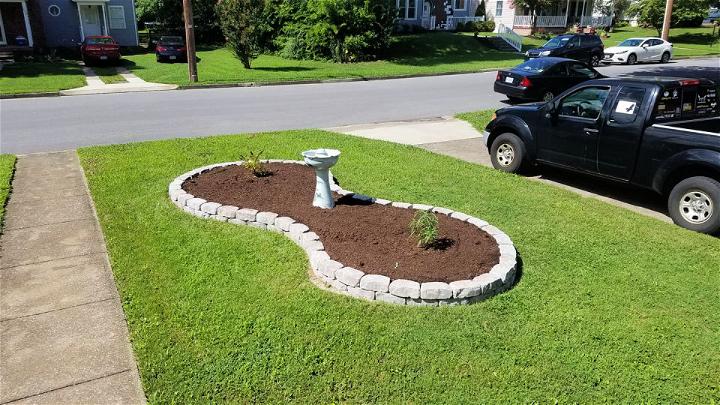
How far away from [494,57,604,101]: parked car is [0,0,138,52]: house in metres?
26.8

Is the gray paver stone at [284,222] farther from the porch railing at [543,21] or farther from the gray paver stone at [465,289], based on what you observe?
the porch railing at [543,21]

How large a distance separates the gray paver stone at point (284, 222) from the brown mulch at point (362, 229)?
0.41 ft

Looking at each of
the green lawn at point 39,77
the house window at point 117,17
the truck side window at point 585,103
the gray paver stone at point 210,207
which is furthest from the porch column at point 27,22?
the truck side window at point 585,103

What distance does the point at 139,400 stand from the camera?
3.66 metres

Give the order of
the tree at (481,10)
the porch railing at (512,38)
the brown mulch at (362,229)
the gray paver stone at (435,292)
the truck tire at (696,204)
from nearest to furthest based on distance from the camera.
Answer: the gray paver stone at (435,292) < the brown mulch at (362,229) < the truck tire at (696,204) < the porch railing at (512,38) < the tree at (481,10)

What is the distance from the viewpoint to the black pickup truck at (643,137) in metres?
6.68

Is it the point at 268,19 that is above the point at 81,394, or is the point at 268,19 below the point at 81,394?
above

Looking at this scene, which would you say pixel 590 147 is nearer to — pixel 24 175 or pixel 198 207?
pixel 198 207

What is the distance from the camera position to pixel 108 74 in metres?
A: 23.8

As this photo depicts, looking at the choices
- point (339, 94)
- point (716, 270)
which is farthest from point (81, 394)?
point (339, 94)

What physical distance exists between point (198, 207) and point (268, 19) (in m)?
29.1

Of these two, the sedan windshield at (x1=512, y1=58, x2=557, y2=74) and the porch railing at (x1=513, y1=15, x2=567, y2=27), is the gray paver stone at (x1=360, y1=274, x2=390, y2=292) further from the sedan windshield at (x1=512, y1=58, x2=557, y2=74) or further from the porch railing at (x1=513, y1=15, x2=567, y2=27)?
the porch railing at (x1=513, y1=15, x2=567, y2=27)

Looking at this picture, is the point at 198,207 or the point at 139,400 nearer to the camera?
Result: the point at 139,400

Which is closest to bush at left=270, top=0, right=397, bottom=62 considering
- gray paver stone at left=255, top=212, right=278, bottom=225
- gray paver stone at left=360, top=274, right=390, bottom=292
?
gray paver stone at left=255, top=212, right=278, bottom=225
